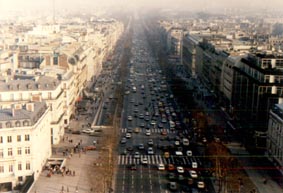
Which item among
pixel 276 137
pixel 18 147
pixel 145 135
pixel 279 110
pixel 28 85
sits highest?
pixel 28 85

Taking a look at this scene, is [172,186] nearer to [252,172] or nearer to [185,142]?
[252,172]

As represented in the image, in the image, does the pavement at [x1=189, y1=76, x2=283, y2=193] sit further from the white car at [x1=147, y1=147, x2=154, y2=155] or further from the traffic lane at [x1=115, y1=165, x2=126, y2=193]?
the white car at [x1=147, y1=147, x2=154, y2=155]

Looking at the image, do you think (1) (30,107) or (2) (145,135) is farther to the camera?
(2) (145,135)

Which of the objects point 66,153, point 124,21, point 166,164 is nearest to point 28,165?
point 66,153

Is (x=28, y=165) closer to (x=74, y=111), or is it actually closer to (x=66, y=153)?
(x=66, y=153)

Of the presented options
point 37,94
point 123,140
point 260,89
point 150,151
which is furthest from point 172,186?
point 260,89
